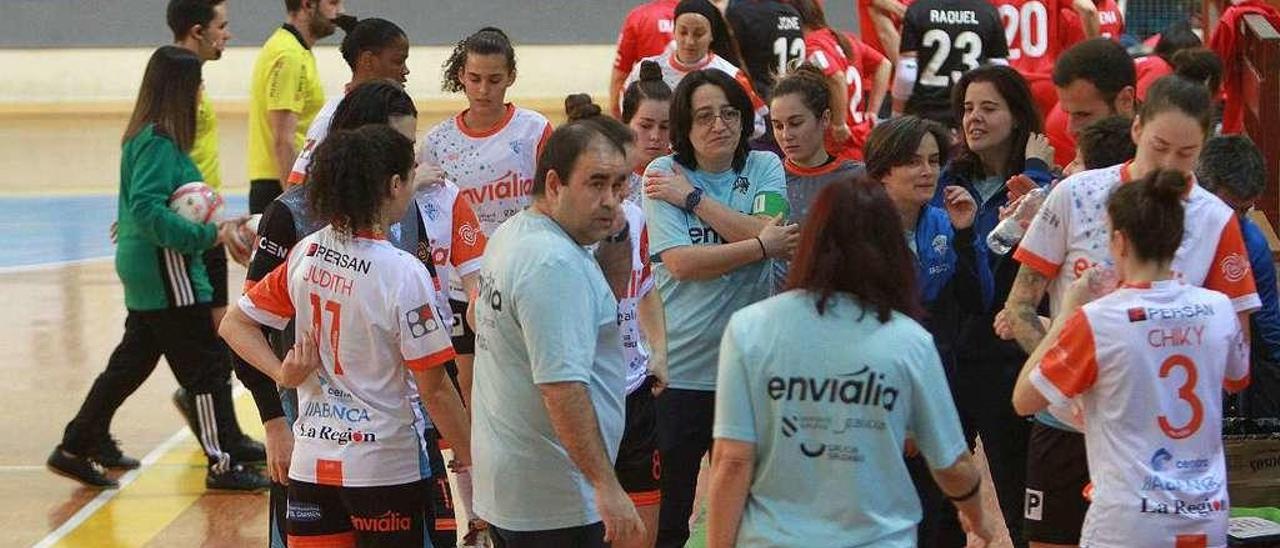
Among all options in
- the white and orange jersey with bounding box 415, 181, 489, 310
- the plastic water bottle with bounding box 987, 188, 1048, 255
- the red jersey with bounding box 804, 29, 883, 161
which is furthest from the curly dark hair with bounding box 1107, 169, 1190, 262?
the red jersey with bounding box 804, 29, 883, 161

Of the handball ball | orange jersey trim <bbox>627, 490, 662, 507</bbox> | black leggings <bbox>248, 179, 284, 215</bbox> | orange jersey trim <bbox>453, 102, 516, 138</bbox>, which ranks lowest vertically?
orange jersey trim <bbox>627, 490, 662, 507</bbox>

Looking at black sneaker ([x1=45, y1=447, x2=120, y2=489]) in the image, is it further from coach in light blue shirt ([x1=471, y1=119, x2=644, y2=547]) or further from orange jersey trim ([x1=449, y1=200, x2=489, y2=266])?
coach in light blue shirt ([x1=471, y1=119, x2=644, y2=547])

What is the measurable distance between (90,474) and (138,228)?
3.70ft

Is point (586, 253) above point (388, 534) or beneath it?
above

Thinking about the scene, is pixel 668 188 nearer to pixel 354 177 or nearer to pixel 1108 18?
pixel 354 177

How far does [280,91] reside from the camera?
8633 mm

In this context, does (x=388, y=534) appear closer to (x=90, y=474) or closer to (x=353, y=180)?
(x=353, y=180)

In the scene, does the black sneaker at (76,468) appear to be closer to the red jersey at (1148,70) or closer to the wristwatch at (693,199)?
the wristwatch at (693,199)

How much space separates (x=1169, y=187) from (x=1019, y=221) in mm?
1131

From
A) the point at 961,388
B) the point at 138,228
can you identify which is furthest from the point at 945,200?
the point at 138,228

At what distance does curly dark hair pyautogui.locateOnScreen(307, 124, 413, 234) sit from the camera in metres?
4.30

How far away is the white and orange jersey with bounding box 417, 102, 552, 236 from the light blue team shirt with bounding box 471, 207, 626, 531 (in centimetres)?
233

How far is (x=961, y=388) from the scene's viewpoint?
211 inches

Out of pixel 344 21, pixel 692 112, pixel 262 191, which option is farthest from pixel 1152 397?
pixel 262 191
